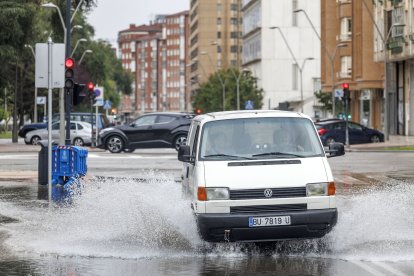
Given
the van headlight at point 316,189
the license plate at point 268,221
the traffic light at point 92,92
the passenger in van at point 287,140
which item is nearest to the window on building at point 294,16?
the traffic light at point 92,92

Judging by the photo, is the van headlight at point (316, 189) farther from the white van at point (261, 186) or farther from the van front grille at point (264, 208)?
the van front grille at point (264, 208)

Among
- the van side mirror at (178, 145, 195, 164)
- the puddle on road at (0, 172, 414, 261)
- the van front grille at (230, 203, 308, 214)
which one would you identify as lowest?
the puddle on road at (0, 172, 414, 261)

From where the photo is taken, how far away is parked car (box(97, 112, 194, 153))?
4291 cm

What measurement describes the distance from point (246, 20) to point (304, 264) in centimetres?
13461

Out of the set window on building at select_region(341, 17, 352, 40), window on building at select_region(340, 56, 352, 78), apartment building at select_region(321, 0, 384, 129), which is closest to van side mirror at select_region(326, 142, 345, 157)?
apartment building at select_region(321, 0, 384, 129)

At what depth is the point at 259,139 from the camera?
13109 mm

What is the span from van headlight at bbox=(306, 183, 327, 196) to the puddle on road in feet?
2.27

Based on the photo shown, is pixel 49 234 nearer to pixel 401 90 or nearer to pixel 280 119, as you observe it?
pixel 280 119

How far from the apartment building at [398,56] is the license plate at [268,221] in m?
53.8

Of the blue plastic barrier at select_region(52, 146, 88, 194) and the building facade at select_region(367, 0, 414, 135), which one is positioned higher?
the building facade at select_region(367, 0, 414, 135)

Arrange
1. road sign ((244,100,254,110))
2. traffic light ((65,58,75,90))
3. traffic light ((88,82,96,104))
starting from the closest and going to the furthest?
traffic light ((65,58,75,90))
traffic light ((88,82,96,104))
road sign ((244,100,254,110))

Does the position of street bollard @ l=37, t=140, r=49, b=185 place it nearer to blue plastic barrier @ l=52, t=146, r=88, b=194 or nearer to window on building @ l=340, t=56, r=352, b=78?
blue plastic barrier @ l=52, t=146, r=88, b=194

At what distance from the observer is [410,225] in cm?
1495

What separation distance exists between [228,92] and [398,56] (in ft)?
175
